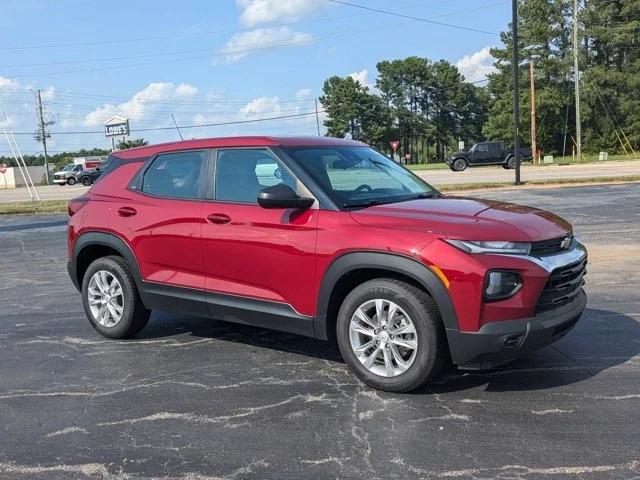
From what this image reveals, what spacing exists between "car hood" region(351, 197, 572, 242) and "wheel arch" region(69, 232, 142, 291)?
2.26m

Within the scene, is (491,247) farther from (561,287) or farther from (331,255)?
(331,255)

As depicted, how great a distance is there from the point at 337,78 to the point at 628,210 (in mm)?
90565

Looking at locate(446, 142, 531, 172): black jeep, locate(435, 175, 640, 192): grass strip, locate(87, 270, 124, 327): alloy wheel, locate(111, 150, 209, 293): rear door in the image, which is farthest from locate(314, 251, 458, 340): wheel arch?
locate(446, 142, 531, 172): black jeep

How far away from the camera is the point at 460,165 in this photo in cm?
4391

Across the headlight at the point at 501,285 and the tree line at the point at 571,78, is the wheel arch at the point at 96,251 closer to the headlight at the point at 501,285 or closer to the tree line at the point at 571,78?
the headlight at the point at 501,285

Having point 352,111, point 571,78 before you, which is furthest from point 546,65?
point 352,111

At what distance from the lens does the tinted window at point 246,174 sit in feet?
16.2

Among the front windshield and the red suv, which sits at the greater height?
the front windshield

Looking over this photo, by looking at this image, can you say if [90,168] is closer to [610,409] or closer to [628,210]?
[628,210]

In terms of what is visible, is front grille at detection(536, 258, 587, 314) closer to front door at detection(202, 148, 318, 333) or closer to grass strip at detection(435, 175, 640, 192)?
front door at detection(202, 148, 318, 333)

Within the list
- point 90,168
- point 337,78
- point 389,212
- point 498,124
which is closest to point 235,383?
point 389,212

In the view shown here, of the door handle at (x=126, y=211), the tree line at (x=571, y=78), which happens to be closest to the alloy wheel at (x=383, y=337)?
the door handle at (x=126, y=211)

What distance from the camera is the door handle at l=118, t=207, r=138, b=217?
18.4ft

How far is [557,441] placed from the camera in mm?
3598
